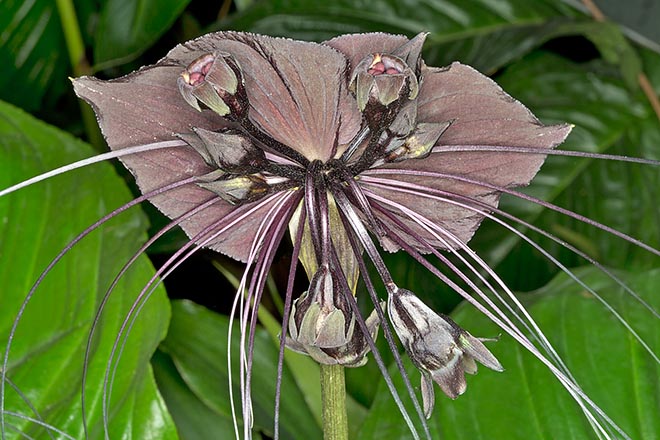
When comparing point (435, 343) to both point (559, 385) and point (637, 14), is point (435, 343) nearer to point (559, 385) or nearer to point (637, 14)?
point (559, 385)

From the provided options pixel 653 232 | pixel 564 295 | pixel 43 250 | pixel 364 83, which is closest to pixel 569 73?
pixel 653 232

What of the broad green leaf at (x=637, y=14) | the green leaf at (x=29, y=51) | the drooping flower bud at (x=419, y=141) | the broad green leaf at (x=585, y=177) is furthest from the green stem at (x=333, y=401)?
the broad green leaf at (x=637, y=14)

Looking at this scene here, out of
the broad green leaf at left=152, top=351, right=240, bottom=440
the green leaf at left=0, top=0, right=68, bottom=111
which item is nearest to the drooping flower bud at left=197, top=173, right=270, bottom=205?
the broad green leaf at left=152, top=351, right=240, bottom=440

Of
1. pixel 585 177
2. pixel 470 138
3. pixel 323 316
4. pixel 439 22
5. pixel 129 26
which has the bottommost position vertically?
pixel 323 316

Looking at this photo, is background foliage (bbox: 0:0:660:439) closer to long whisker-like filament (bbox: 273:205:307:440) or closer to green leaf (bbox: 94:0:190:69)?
green leaf (bbox: 94:0:190:69)

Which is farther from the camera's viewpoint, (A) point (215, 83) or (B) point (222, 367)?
(B) point (222, 367)

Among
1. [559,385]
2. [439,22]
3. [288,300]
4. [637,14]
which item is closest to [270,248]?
[288,300]
